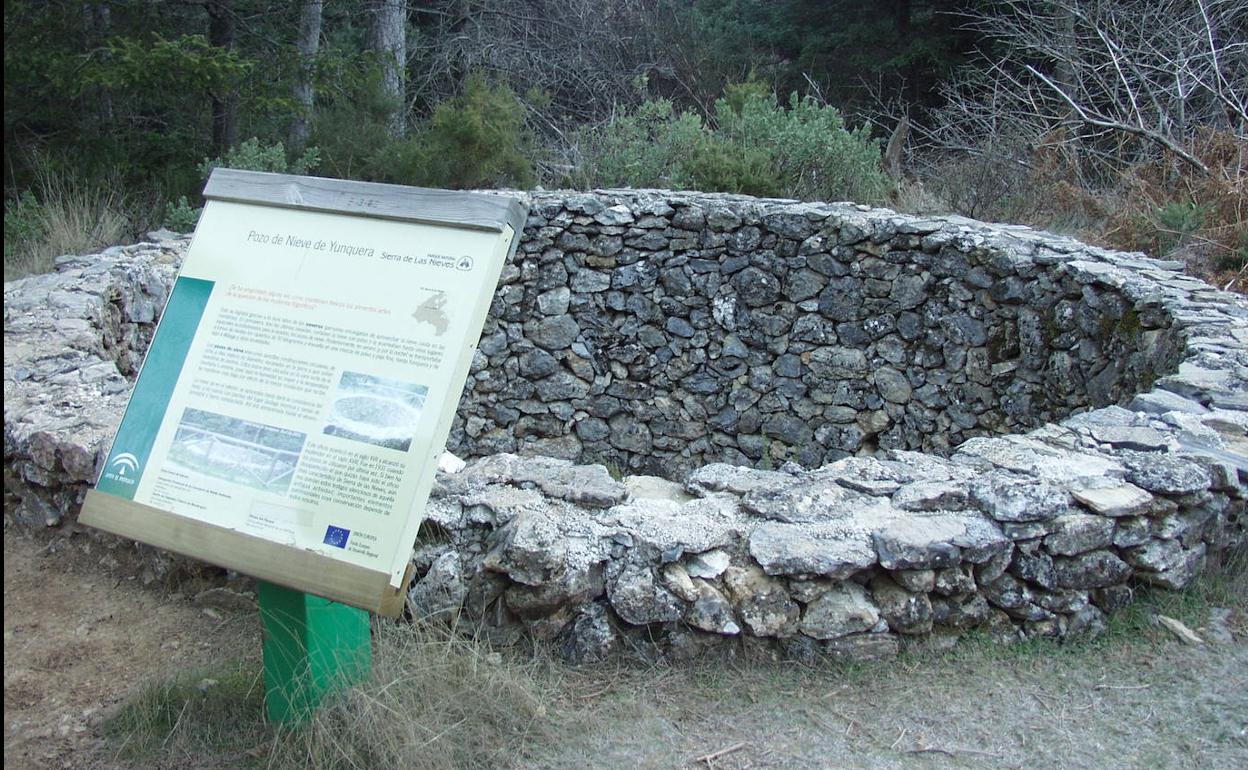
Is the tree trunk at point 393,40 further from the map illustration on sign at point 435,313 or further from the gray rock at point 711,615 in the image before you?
the map illustration on sign at point 435,313

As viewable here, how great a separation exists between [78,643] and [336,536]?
1.47m

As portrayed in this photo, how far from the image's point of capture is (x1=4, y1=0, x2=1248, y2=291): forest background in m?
7.59

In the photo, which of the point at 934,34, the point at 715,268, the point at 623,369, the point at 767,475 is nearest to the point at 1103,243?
the point at 715,268

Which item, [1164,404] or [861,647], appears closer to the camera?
[861,647]

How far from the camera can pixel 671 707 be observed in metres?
2.71

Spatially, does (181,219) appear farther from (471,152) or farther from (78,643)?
(78,643)

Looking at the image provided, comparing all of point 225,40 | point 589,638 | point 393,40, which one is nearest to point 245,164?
point 225,40

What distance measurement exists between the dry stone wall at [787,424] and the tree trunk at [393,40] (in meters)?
4.99

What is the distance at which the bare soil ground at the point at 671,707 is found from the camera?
2490mm

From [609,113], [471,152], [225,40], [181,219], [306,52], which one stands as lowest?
[181,219]

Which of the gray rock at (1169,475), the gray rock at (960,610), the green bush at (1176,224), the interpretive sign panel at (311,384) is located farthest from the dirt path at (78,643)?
the green bush at (1176,224)

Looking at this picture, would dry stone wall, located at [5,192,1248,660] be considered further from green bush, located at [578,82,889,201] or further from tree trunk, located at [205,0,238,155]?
tree trunk, located at [205,0,238,155]

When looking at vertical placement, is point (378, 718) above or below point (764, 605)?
below

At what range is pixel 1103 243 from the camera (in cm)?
663
